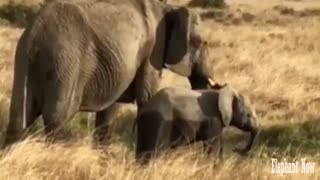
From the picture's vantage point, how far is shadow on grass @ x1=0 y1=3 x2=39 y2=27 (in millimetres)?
30075

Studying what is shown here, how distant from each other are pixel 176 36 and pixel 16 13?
21.1 m

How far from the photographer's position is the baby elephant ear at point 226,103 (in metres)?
10.2

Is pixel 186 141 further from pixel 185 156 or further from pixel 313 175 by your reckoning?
pixel 313 175

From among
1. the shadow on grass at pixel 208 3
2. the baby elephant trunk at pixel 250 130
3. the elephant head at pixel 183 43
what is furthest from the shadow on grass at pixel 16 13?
the baby elephant trunk at pixel 250 130

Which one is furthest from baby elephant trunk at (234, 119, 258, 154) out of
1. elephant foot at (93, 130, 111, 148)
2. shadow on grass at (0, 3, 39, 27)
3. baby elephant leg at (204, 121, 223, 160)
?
shadow on grass at (0, 3, 39, 27)

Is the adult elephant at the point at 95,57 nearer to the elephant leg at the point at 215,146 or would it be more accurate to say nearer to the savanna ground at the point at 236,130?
the savanna ground at the point at 236,130

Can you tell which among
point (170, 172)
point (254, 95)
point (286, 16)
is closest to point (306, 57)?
point (254, 95)

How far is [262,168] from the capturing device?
912 centimetres

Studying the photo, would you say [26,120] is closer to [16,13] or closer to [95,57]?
[95,57]

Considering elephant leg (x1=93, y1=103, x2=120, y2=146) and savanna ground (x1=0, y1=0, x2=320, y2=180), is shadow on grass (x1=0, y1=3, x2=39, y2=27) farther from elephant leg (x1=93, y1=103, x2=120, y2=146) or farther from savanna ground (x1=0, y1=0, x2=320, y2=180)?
elephant leg (x1=93, y1=103, x2=120, y2=146)

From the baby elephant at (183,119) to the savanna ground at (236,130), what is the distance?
209mm

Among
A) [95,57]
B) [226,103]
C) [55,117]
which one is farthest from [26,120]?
[226,103]

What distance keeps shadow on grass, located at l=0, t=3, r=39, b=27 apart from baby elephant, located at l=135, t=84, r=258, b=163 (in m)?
19.3

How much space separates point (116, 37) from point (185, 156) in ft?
5.29
